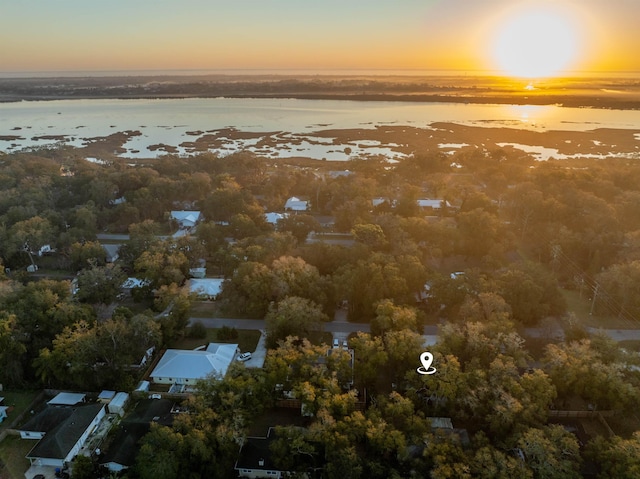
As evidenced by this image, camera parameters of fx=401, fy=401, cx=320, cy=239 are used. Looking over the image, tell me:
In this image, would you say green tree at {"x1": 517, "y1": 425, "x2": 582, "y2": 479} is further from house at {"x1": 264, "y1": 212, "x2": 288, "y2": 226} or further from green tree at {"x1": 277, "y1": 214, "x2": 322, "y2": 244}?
house at {"x1": 264, "y1": 212, "x2": 288, "y2": 226}

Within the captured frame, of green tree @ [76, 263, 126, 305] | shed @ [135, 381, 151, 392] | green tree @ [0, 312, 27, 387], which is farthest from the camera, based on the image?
green tree @ [76, 263, 126, 305]

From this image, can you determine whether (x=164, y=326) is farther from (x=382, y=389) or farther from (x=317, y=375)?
(x=382, y=389)

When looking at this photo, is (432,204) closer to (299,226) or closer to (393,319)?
(299,226)

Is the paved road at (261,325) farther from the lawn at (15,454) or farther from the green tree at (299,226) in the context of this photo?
the green tree at (299,226)

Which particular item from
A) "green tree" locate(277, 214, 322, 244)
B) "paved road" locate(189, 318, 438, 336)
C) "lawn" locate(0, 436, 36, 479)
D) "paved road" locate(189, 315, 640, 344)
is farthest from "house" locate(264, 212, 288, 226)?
"lawn" locate(0, 436, 36, 479)

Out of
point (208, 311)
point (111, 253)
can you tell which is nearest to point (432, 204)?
point (208, 311)
